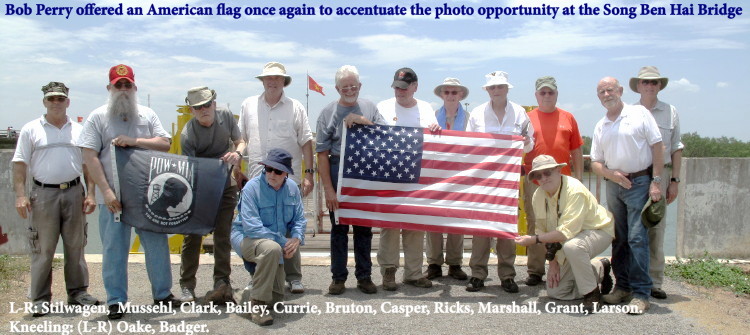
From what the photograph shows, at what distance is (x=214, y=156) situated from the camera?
539cm

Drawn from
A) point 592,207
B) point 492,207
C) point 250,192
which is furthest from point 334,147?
point 592,207

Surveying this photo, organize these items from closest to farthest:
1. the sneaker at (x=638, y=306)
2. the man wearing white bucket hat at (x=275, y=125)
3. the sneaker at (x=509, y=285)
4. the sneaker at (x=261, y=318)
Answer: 1. the sneaker at (x=261, y=318)
2. the sneaker at (x=638, y=306)
3. the man wearing white bucket hat at (x=275, y=125)
4. the sneaker at (x=509, y=285)

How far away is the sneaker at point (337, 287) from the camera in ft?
18.2

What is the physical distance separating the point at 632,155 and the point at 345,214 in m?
2.55

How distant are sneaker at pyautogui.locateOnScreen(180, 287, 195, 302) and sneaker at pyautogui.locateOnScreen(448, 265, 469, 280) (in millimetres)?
2518

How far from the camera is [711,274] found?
629 cm

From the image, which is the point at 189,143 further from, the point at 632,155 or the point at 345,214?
the point at 632,155

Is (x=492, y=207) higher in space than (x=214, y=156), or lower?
lower

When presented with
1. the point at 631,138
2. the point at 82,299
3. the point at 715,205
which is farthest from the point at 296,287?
the point at 715,205

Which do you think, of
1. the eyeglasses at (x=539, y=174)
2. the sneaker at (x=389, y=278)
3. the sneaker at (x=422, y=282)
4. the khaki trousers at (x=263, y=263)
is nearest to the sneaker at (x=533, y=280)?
the sneaker at (x=422, y=282)

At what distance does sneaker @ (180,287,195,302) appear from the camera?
17.2ft

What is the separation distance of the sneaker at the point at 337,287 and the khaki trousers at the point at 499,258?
124 cm

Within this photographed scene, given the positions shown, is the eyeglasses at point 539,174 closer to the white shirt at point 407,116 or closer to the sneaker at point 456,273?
the white shirt at point 407,116

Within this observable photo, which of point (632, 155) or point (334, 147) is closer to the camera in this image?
point (632, 155)
